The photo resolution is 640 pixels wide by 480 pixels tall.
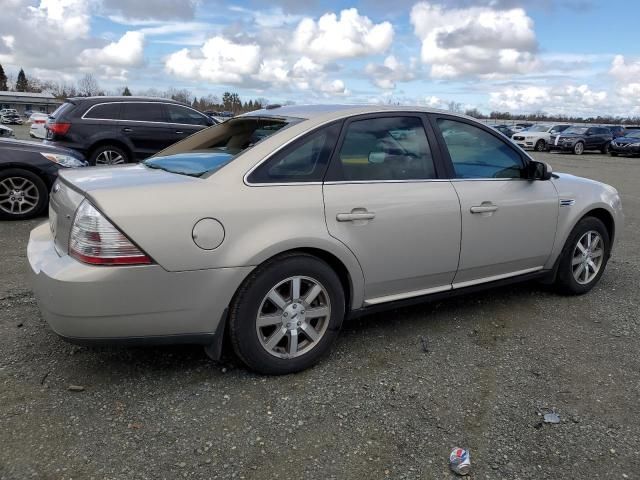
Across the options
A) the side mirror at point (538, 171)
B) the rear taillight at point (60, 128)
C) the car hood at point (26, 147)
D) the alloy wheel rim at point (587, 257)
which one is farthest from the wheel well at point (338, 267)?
the rear taillight at point (60, 128)

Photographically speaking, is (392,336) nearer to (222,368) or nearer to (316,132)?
(222,368)

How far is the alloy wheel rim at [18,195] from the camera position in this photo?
6.97 metres

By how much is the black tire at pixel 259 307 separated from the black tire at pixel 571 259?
231cm

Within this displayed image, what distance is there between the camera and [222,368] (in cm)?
325

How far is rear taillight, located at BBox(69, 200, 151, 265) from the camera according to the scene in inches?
104

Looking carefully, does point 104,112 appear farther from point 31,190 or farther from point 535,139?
point 535,139

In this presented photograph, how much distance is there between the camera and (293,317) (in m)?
3.14

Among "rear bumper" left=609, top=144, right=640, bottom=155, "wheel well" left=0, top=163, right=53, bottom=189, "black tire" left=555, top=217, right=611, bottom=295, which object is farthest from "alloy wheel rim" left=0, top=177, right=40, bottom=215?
"rear bumper" left=609, top=144, right=640, bottom=155

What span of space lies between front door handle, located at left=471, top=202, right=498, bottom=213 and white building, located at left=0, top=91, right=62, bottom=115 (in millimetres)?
90829

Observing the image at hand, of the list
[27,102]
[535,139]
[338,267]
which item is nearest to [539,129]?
[535,139]

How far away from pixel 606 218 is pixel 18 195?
22.3 ft

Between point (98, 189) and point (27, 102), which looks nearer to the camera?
point (98, 189)

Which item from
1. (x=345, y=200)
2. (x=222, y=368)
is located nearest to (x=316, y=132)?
(x=345, y=200)

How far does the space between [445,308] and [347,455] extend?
2.13 meters
